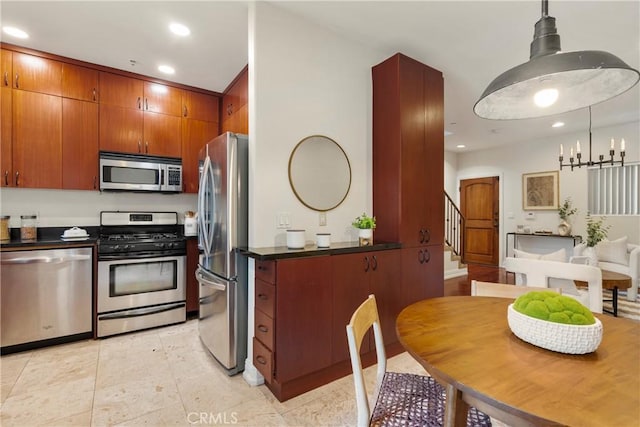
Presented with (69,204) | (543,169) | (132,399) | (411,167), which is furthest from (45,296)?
(543,169)

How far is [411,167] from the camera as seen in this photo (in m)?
2.58

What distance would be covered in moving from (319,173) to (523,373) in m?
1.90

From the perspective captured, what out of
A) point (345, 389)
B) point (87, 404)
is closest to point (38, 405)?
point (87, 404)

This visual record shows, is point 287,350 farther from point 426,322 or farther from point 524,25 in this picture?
point 524,25

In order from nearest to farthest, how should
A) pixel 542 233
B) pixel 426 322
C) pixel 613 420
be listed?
1. pixel 613 420
2. pixel 426 322
3. pixel 542 233

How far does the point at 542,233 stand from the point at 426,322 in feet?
19.2

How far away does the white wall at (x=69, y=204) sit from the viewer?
297 cm

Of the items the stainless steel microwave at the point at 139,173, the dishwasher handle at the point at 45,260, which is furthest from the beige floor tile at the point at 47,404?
the stainless steel microwave at the point at 139,173

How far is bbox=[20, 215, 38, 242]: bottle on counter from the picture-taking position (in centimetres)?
289

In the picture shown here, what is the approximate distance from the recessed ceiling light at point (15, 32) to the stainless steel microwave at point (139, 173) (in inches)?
44.1

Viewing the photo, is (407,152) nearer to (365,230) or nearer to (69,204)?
(365,230)

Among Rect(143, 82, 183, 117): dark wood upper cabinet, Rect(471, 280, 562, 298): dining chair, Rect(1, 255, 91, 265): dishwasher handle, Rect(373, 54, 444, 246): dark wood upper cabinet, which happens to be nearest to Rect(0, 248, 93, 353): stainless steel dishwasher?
Rect(1, 255, 91, 265): dishwasher handle

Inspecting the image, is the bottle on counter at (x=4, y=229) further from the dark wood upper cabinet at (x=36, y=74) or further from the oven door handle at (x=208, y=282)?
the oven door handle at (x=208, y=282)

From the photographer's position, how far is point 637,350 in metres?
0.99
